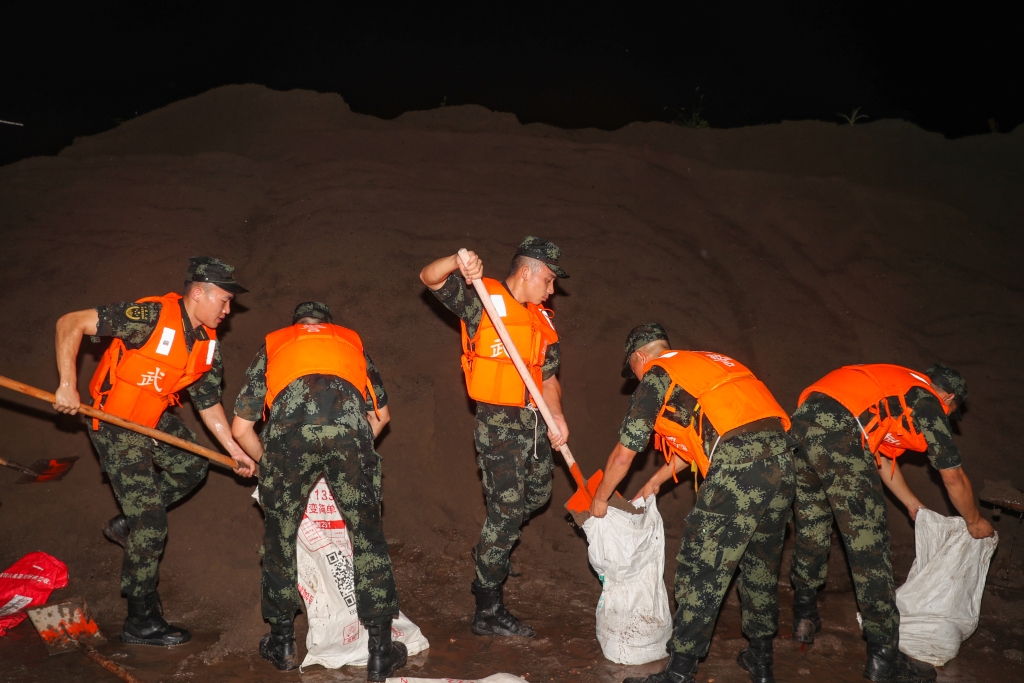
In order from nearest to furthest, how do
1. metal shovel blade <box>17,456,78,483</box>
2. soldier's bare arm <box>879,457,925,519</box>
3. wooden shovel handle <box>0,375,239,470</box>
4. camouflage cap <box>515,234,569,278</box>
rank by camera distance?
wooden shovel handle <box>0,375,239,470</box> → camouflage cap <box>515,234,569,278</box> → soldier's bare arm <box>879,457,925,519</box> → metal shovel blade <box>17,456,78,483</box>

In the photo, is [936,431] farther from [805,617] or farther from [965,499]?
[805,617]

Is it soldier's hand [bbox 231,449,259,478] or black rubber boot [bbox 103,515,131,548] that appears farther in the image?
black rubber boot [bbox 103,515,131,548]

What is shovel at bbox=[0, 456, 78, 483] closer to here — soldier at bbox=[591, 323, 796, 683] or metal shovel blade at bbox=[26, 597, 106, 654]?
metal shovel blade at bbox=[26, 597, 106, 654]

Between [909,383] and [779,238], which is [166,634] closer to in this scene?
[909,383]

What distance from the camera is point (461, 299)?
12.0ft

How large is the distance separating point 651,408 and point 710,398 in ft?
0.85

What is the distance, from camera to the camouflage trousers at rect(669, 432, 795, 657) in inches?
122

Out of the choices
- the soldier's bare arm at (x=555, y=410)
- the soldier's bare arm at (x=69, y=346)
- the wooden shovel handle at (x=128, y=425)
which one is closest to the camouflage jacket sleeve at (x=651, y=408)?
the soldier's bare arm at (x=555, y=410)

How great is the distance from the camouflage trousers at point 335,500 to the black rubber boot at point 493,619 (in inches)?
22.5

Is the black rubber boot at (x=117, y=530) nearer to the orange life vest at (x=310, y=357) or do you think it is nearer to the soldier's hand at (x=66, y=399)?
the soldier's hand at (x=66, y=399)

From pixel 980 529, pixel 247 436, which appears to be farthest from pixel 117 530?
pixel 980 529

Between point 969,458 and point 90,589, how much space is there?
5574mm

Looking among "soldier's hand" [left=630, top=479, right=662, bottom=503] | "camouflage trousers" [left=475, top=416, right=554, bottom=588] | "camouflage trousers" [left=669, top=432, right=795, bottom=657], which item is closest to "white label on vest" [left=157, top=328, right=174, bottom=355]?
"camouflage trousers" [left=475, top=416, right=554, bottom=588]

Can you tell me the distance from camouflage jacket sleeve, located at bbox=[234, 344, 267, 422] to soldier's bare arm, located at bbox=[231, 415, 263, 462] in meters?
0.03
